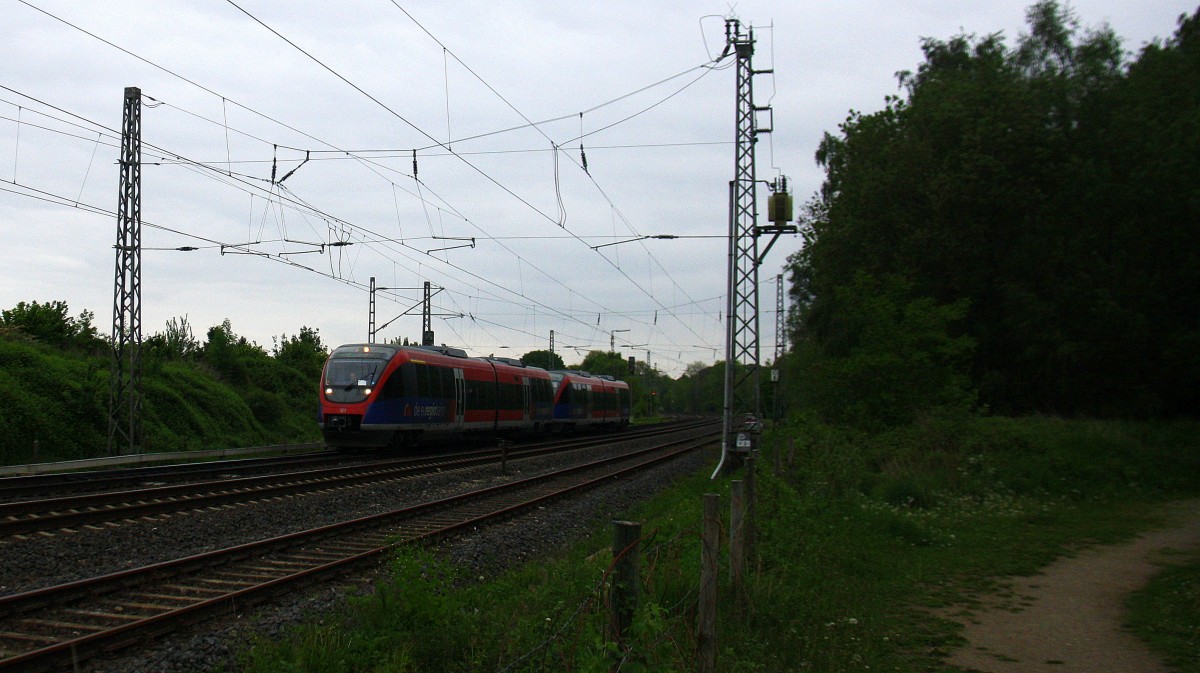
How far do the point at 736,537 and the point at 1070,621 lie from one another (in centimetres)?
343

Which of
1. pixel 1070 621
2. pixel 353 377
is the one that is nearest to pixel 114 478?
pixel 353 377

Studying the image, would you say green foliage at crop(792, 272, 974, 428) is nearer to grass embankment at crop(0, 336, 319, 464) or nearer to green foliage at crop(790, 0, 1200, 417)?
green foliage at crop(790, 0, 1200, 417)

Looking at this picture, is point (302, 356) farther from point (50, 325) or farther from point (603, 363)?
point (603, 363)

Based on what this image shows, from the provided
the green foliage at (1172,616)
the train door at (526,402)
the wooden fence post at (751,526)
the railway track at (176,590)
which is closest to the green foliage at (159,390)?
the train door at (526,402)

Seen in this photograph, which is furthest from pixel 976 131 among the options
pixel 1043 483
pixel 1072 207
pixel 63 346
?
pixel 63 346

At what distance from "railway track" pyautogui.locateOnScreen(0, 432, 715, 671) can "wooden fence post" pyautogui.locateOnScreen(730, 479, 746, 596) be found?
318cm

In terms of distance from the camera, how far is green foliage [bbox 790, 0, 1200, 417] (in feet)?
91.1

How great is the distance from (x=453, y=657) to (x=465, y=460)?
60.5 ft

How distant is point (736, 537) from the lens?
7.27 meters

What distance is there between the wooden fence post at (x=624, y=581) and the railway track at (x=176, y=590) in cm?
345

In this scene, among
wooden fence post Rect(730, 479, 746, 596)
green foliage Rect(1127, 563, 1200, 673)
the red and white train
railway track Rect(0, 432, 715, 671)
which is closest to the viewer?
railway track Rect(0, 432, 715, 671)

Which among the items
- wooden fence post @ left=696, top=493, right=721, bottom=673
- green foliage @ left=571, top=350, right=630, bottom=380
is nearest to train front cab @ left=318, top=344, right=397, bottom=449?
wooden fence post @ left=696, top=493, right=721, bottom=673

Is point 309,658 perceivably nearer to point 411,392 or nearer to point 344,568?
point 344,568

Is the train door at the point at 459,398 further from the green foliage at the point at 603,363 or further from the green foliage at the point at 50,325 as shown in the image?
the green foliage at the point at 603,363
